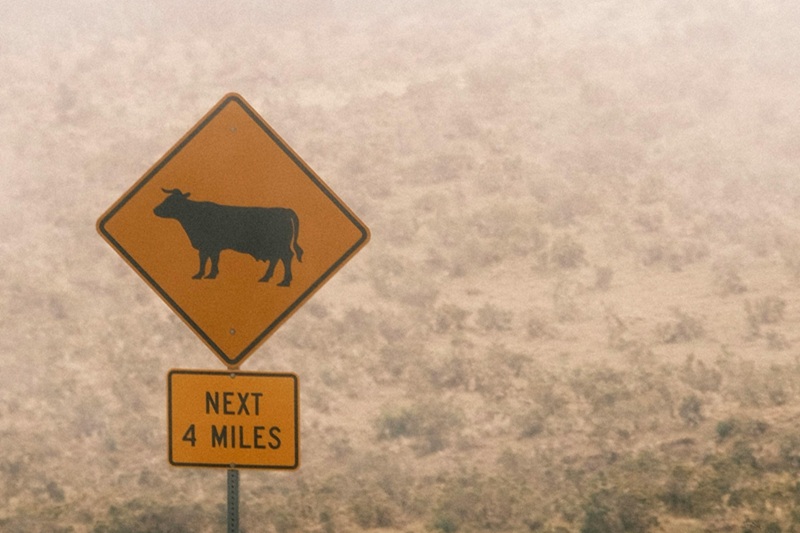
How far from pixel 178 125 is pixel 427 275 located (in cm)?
829

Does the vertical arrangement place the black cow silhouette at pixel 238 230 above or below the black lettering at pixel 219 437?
above

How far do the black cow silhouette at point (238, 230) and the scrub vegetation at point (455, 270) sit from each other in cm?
581

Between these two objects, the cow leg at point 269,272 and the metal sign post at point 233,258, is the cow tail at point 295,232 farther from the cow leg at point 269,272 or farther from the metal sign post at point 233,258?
the cow leg at point 269,272

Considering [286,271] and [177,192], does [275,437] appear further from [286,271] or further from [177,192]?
[177,192]

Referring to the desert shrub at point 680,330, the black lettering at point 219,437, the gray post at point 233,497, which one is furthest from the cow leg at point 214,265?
the desert shrub at point 680,330

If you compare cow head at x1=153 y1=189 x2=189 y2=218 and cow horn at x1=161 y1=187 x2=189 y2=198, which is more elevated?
cow horn at x1=161 y1=187 x2=189 y2=198

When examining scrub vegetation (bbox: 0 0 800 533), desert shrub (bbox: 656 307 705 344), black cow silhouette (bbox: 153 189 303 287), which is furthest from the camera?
desert shrub (bbox: 656 307 705 344)

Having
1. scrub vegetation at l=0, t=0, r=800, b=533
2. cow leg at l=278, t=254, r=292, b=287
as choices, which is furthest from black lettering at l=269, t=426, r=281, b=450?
scrub vegetation at l=0, t=0, r=800, b=533

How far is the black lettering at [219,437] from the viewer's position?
5.34 metres

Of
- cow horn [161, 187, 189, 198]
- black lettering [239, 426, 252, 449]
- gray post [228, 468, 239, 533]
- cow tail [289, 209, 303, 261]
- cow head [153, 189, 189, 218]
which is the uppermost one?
cow horn [161, 187, 189, 198]

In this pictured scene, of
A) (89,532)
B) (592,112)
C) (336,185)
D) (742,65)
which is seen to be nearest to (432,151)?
(336,185)

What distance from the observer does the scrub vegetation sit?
38.9 feet

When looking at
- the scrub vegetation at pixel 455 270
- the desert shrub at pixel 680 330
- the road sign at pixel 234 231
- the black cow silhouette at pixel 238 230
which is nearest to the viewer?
the black cow silhouette at pixel 238 230

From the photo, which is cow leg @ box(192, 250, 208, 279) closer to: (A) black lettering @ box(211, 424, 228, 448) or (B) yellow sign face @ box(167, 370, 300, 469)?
(B) yellow sign face @ box(167, 370, 300, 469)
